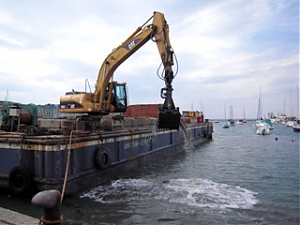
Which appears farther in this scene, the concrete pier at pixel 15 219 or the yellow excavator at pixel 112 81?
the yellow excavator at pixel 112 81

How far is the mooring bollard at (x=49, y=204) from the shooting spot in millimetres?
3594

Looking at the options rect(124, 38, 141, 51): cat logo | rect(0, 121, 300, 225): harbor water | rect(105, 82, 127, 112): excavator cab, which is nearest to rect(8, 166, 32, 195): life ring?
rect(0, 121, 300, 225): harbor water

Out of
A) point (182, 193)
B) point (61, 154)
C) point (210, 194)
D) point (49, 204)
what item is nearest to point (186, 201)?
point (182, 193)

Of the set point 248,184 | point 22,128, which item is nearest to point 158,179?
point 248,184

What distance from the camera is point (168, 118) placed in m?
9.97

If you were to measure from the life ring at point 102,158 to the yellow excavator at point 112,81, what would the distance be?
3.56 meters

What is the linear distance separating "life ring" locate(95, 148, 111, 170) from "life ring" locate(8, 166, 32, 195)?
2447 mm

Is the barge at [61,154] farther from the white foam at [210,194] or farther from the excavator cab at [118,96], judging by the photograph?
the white foam at [210,194]

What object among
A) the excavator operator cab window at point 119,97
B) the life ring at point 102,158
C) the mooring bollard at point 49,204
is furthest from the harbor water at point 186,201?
the excavator operator cab window at point 119,97

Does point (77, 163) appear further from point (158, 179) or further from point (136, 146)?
point (136, 146)

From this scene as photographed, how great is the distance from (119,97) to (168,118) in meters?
5.42

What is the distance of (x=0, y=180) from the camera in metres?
9.28

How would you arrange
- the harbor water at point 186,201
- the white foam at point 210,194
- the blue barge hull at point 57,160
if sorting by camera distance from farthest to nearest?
the white foam at point 210,194 → the blue barge hull at point 57,160 → the harbor water at point 186,201

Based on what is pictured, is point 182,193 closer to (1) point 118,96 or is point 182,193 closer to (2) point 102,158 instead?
(2) point 102,158
